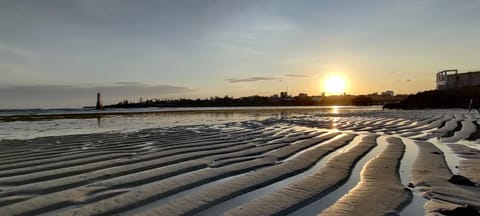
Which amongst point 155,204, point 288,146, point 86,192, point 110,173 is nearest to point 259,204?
point 155,204

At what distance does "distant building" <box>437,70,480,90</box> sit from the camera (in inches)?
2451

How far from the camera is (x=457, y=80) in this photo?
Answer: 214 ft

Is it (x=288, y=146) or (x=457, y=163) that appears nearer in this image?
(x=457, y=163)

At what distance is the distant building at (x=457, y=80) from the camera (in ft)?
204

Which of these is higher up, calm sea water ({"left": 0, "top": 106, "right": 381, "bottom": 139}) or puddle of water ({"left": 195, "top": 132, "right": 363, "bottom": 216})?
puddle of water ({"left": 195, "top": 132, "right": 363, "bottom": 216})

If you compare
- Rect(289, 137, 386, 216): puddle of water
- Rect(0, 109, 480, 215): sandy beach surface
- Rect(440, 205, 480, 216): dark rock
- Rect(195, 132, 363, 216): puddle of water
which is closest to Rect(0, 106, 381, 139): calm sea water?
Rect(0, 109, 480, 215): sandy beach surface

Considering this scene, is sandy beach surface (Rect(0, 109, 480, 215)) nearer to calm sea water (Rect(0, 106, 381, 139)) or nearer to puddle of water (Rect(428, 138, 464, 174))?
puddle of water (Rect(428, 138, 464, 174))

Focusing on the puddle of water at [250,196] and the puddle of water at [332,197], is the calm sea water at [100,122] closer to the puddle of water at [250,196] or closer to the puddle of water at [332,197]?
the puddle of water at [250,196]

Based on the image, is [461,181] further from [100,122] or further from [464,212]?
[100,122]

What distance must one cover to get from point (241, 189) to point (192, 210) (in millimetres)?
1170

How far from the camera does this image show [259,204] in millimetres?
4641

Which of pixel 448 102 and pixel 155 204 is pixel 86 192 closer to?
pixel 155 204

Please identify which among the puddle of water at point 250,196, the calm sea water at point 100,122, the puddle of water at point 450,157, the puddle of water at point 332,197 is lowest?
the calm sea water at point 100,122

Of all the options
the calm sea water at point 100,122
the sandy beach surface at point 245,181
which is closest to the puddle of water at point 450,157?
the sandy beach surface at point 245,181
